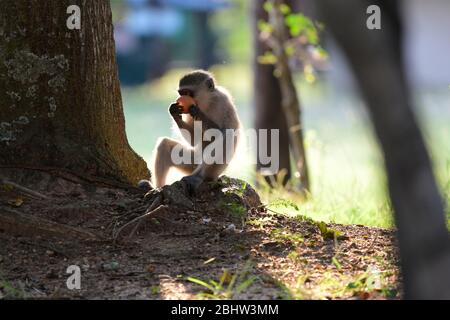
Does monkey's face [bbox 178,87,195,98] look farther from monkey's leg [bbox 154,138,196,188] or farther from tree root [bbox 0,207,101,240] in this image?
tree root [bbox 0,207,101,240]

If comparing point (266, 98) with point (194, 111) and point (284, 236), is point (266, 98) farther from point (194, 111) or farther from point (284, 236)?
point (284, 236)

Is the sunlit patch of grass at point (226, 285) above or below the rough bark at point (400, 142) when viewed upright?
below

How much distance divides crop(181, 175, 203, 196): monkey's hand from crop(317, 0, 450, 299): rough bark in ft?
9.05

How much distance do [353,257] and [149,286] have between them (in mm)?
1290

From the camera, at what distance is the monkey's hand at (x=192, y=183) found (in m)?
5.61

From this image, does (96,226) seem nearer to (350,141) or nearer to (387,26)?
(387,26)

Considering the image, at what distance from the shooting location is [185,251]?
187 inches

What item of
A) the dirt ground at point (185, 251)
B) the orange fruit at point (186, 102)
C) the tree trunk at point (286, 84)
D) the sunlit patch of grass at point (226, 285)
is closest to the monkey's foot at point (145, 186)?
the dirt ground at point (185, 251)

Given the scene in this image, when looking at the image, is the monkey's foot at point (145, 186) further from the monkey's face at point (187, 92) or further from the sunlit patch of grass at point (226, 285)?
the sunlit patch of grass at point (226, 285)

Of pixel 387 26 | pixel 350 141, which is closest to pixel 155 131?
pixel 350 141

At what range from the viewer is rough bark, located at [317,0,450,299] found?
2.93 m

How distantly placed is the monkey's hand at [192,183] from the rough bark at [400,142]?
2757 millimetres

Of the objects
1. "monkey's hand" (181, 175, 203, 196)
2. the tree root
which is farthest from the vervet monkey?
the tree root

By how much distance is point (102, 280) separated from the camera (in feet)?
14.3
